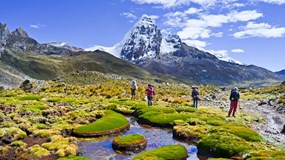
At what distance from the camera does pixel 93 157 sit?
25.3 meters

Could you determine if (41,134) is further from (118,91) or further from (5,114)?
(118,91)

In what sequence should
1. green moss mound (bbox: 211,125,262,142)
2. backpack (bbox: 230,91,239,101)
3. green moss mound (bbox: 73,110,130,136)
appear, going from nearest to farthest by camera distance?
green moss mound (bbox: 211,125,262,142) < green moss mound (bbox: 73,110,130,136) < backpack (bbox: 230,91,239,101)

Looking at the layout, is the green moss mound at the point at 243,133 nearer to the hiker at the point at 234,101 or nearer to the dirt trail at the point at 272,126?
the dirt trail at the point at 272,126

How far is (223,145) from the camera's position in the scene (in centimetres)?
2559

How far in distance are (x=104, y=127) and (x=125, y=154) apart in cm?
742

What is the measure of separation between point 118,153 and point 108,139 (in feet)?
15.6

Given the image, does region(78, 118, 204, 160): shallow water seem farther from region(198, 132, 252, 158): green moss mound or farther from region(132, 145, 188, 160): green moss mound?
region(198, 132, 252, 158): green moss mound

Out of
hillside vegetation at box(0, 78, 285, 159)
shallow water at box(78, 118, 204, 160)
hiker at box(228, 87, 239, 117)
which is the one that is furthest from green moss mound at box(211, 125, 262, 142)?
hiker at box(228, 87, 239, 117)

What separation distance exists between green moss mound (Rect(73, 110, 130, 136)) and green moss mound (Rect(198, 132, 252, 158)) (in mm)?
9241

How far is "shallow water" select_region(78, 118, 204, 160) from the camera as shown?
25.7m

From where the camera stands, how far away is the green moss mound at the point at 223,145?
2462 cm

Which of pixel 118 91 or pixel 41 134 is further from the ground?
pixel 118 91

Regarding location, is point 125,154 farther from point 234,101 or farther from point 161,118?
point 234,101

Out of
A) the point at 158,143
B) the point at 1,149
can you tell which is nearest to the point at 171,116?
the point at 158,143
